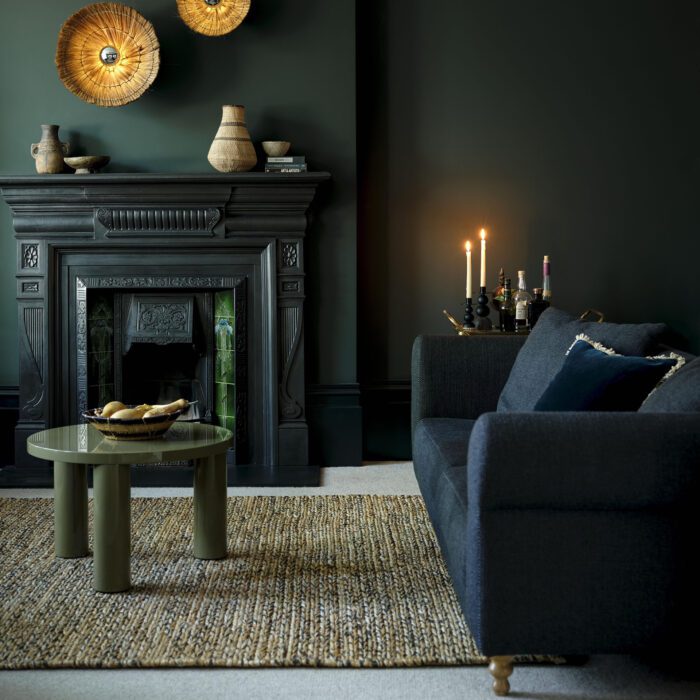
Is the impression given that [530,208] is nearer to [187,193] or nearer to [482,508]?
[187,193]

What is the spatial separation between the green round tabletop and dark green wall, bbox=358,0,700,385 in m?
1.94

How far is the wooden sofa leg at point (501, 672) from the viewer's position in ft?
7.04

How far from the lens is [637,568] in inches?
80.8

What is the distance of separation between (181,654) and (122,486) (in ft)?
2.07

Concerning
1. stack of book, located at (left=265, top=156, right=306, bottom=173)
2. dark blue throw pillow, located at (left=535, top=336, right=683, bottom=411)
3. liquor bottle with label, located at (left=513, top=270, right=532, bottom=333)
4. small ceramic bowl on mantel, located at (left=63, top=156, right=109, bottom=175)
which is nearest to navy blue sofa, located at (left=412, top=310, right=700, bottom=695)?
dark blue throw pillow, located at (left=535, top=336, right=683, bottom=411)

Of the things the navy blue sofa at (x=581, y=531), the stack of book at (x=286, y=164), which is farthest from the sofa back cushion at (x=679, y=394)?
the stack of book at (x=286, y=164)

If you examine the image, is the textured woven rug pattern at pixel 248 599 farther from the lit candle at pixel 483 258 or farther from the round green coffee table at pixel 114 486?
the lit candle at pixel 483 258

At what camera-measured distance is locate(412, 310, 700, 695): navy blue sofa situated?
2006 millimetres

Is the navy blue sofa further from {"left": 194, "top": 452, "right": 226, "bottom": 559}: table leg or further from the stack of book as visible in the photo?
the stack of book

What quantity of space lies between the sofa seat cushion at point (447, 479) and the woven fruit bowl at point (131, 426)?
86 cm

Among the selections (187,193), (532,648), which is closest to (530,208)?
(187,193)

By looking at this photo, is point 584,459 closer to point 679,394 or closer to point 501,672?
point 679,394

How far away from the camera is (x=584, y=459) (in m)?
2.01

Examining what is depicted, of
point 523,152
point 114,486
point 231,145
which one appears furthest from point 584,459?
point 523,152
